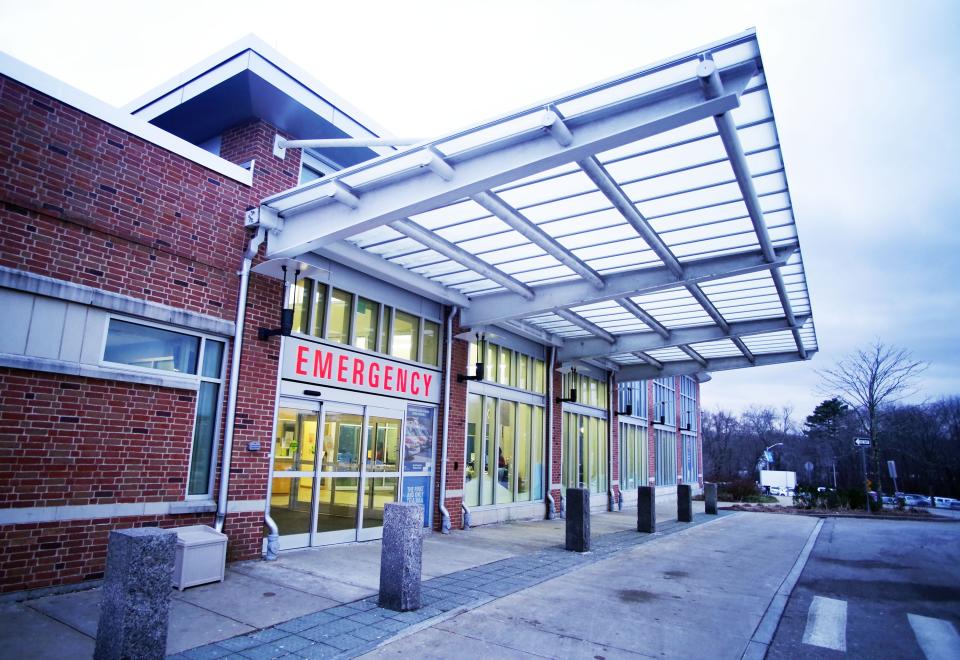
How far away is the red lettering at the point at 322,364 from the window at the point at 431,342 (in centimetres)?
283

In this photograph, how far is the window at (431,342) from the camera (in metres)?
12.1

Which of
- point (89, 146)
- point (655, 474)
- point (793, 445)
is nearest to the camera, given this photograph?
point (89, 146)

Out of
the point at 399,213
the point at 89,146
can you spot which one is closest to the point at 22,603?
the point at 89,146

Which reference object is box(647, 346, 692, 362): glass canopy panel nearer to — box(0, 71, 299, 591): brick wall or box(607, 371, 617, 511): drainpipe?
box(607, 371, 617, 511): drainpipe

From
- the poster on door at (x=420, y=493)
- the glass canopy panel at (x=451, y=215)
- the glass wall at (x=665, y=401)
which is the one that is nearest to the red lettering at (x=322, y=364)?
the glass canopy panel at (x=451, y=215)

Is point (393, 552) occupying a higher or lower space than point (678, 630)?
higher

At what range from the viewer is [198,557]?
21.4 feet

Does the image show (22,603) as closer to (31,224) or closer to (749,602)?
(31,224)

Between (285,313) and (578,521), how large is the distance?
249 inches

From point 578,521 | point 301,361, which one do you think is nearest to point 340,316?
point 301,361

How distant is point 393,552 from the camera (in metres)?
6.11

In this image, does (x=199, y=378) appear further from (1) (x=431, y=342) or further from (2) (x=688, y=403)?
(2) (x=688, y=403)

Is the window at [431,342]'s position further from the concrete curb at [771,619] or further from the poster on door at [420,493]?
the concrete curb at [771,619]

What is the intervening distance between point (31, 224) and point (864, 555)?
14648 millimetres
